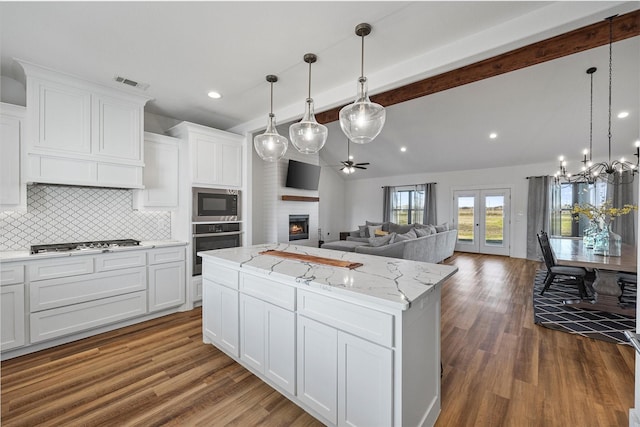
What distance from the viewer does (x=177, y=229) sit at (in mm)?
3682

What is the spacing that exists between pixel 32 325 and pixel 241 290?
2.06 meters

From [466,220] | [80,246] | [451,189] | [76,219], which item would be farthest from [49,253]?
[466,220]

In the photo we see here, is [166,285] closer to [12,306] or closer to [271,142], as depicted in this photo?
[12,306]

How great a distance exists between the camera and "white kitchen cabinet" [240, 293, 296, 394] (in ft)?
5.88

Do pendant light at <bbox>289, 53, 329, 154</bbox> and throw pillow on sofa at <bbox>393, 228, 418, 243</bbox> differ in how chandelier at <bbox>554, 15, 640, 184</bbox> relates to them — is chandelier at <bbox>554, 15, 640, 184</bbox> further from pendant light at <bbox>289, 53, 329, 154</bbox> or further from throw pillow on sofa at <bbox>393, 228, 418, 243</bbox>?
pendant light at <bbox>289, 53, 329, 154</bbox>

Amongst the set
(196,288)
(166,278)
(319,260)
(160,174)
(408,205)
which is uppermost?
(160,174)

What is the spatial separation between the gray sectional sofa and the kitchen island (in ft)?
7.72

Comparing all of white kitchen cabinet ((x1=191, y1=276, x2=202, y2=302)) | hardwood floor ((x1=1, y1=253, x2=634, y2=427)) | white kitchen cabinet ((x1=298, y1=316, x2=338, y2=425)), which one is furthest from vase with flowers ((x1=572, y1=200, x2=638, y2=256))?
white kitchen cabinet ((x1=191, y1=276, x2=202, y2=302))

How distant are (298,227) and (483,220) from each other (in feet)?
17.7

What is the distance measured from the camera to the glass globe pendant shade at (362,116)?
1.91 m

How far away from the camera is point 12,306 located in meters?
2.35

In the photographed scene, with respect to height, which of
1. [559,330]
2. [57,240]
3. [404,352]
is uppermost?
[57,240]

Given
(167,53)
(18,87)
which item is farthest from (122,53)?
(18,87)

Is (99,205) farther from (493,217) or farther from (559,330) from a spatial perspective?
(493,217)
